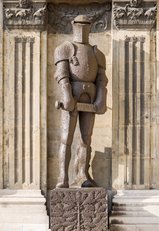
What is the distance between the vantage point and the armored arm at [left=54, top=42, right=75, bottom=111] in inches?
555

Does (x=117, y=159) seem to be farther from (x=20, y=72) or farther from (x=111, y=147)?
(x=20, y=72)

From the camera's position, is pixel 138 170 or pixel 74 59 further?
pixel 138 170

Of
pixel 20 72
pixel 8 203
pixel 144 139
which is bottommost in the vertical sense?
pixel 8 203

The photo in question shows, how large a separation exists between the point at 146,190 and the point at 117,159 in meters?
0.68

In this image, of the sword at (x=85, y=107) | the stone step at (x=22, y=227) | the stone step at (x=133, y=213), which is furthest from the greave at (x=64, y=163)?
the stone step at (x=133, y=213)

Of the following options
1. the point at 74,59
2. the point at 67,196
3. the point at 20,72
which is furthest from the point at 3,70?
the point at 67,196

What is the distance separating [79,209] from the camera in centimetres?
→ 1423

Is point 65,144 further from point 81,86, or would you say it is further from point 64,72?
point 64,72

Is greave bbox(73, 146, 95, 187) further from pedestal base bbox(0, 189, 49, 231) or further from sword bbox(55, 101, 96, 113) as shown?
pedestal base bbox(0, 189, 49, 231)

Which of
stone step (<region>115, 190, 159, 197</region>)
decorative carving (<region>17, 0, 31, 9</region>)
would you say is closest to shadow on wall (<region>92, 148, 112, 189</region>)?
stone step (<region>115, 190, 159, 197</region>)

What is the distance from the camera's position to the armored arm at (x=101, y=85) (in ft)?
47.1

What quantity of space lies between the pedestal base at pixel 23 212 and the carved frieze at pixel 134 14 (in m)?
3.05

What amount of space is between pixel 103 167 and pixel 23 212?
152 centimetres

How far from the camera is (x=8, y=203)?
1501 centimetres
